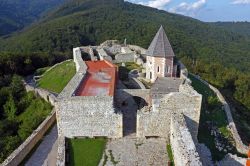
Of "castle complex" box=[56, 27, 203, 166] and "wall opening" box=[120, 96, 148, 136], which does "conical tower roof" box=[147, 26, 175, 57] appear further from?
"castle complex" box=[56, 27, 203, 166]

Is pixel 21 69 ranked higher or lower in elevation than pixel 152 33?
lower

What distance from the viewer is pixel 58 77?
136 ft

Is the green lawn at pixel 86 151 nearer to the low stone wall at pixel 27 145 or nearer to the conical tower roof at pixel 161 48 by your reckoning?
the low stone wall at pixel 27 145

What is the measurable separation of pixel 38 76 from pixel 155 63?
22927 mm

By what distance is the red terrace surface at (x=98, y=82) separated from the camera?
77.4ft

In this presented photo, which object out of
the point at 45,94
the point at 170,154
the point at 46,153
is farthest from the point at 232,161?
the point at 45,94

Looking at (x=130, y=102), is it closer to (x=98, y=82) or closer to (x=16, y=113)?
(x=98, y=82)

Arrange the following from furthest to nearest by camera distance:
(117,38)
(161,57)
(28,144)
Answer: (117,38) → (161,57) → (28,144)

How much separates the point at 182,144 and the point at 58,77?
27.1 meters

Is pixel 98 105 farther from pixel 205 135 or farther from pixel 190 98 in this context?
pixel 205 135

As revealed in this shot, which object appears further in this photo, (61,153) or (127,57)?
(127,57)

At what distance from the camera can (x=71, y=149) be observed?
69.2 feet

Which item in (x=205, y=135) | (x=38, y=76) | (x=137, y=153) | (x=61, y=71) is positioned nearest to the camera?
(x=137, y=153)

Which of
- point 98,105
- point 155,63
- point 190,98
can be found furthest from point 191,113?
point 155,63
